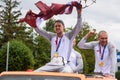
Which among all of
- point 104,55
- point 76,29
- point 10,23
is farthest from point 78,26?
point 10,23

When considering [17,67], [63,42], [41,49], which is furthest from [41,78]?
[41,49]

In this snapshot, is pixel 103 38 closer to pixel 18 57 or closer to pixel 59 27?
pixel 59 27

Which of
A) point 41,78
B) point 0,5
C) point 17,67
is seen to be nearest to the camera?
point 41,78

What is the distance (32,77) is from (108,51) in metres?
2.40

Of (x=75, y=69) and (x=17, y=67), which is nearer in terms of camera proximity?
(x=75, y=69)

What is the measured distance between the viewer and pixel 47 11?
10.1 m

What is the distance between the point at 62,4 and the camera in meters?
10.2

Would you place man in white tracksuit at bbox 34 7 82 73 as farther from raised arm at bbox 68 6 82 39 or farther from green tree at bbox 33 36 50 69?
green tree at bbox 33 36 50 69

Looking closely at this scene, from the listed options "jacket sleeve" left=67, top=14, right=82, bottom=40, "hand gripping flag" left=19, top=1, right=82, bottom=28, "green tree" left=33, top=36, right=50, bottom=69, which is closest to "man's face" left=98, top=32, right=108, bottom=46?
"jacket sleeve" left=67, top=14, right=82, bottom=40

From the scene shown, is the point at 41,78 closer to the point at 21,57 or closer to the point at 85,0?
the point at 85,0

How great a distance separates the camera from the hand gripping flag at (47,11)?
10.1m

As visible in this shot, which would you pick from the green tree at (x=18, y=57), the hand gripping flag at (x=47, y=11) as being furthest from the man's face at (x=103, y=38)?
the green tree at (x=18, y=57)

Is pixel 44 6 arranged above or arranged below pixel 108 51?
above

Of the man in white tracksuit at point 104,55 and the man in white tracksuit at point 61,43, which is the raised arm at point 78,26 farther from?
the man in white tracksuit at point 104,55
